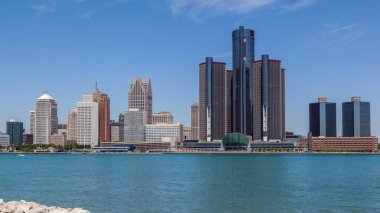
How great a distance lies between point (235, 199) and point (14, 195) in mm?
26910

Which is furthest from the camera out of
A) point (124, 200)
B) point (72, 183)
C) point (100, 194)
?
point (72, 183)

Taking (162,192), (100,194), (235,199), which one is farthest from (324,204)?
(100,194)

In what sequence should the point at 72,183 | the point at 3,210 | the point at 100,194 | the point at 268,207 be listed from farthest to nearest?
the point at 72,183 < the point at 100,194 < the point at 268,207 < the point at 3,210

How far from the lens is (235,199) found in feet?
199

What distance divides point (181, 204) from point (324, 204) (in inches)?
580

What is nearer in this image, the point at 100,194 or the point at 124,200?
the point at 124,200

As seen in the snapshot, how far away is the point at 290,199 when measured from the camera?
60375 mm

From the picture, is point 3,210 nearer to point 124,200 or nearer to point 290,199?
point 124,200

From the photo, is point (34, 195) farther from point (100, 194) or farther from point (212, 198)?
point (212, 198)

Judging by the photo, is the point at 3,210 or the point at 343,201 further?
the point at 343,201

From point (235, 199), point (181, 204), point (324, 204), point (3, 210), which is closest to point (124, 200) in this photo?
point (181, 204)

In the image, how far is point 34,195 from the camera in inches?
2566

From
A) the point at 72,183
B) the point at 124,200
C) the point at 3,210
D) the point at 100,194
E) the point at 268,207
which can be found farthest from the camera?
the point at 72,183

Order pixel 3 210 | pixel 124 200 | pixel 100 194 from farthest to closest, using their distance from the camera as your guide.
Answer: pixel 100 194
pixel 124 200
pixel 3 210
